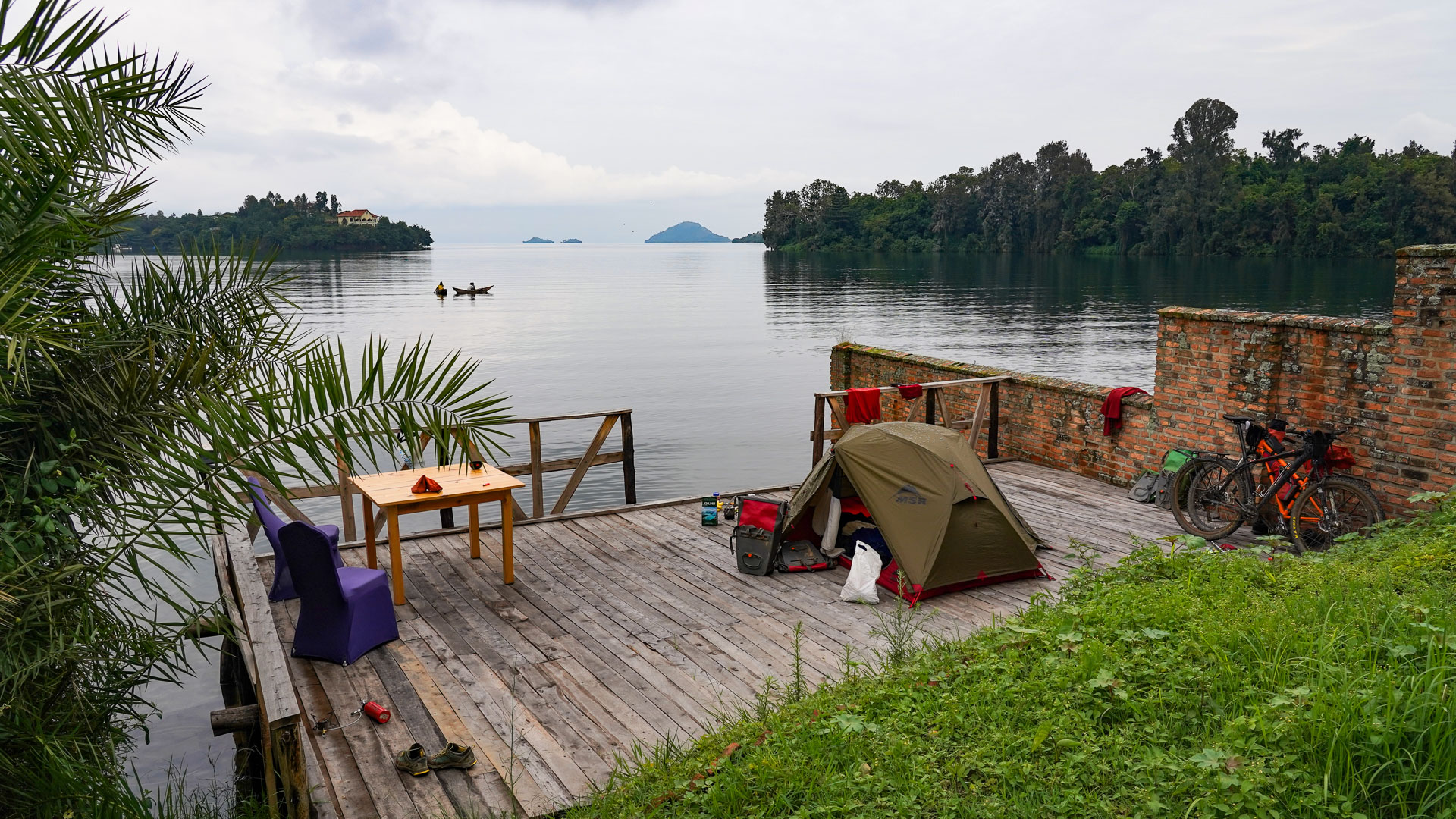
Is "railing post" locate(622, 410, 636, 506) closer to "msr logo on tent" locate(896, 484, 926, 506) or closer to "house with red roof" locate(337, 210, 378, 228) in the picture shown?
"msr logo on tent" locate(896, 484, 926, 506)

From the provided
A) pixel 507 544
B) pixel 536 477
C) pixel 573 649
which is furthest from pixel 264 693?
pixel 536 477

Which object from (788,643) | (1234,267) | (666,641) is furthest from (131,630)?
(1234,267)

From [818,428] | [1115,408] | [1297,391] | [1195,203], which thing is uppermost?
[1195,203]

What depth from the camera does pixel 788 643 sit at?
246 inches

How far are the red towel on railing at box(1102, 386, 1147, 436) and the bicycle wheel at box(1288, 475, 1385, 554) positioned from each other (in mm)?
2687

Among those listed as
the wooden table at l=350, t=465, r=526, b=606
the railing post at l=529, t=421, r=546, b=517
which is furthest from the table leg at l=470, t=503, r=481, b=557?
the railing post at l=529, t=421, r=546, b=517

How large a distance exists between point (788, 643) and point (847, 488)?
1694mm

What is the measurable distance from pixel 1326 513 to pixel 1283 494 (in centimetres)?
39

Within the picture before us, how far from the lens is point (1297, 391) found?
8328 mm

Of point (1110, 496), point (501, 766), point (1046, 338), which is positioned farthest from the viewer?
point (1046, 338)

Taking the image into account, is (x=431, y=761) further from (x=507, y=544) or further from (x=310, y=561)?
(x=507, y=544)

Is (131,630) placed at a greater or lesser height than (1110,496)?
greater

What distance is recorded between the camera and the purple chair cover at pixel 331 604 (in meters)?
5.79

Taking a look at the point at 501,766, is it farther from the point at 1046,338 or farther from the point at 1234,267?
the point at 1234,267
